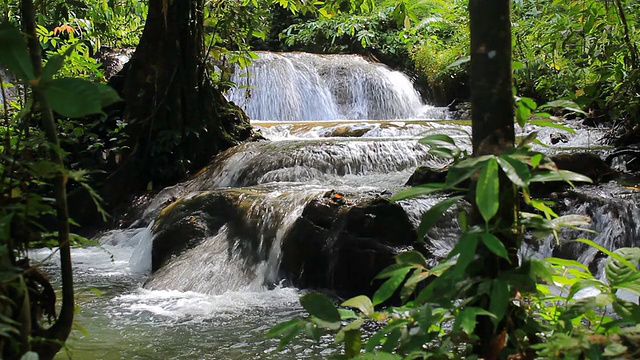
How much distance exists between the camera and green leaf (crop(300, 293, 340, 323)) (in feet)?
4.66

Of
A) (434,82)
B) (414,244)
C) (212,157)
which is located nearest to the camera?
(414,244)

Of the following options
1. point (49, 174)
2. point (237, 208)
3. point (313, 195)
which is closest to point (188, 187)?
point (237, 208)

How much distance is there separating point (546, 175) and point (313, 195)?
408 centimetres

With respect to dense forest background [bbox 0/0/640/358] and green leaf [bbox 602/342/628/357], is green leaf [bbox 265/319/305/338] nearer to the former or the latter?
dense forest background [bbox 0/0/640/358]

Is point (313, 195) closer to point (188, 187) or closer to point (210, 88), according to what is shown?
point (188, 187)

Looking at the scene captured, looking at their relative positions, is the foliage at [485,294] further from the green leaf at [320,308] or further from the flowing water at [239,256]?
the flowing water at [239,256]

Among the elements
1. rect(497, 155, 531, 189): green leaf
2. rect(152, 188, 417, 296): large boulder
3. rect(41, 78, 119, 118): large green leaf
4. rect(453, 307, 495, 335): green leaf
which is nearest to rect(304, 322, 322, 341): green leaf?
rect(453, 307, 495, 335): green leaf

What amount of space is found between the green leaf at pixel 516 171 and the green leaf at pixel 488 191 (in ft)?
0.09

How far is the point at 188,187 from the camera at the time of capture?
783 cm

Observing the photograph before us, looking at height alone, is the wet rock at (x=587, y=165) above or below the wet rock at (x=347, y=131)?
below

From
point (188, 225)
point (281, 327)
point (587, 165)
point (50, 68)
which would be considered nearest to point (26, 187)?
point (50, 68)

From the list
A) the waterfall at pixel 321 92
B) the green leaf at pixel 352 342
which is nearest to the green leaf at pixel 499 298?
the green leaf at pixel 352 342

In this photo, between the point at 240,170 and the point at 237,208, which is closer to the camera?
the point at 237,208

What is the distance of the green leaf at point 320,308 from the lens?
55.9 inches
